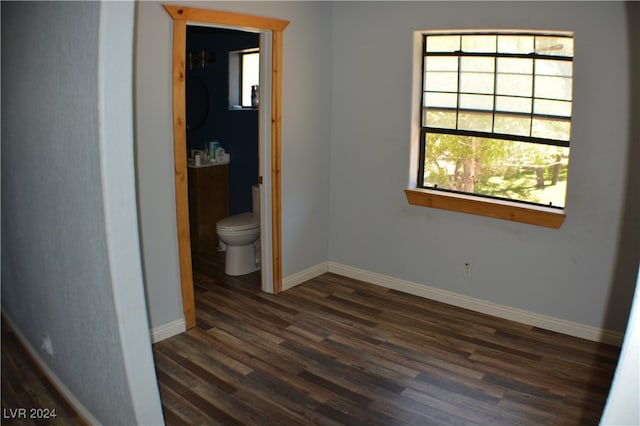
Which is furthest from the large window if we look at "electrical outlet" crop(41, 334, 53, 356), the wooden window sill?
"electrical outlet" crop(41, 334, 53, 356)

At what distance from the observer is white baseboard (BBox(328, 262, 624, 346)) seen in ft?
12.9

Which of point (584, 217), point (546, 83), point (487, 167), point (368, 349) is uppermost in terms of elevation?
point (546, 83)

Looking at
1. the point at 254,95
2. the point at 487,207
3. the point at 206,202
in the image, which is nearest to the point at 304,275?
the point at 206,202

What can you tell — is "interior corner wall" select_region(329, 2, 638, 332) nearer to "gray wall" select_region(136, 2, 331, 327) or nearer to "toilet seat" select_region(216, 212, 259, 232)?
"gray wall" select_region(136, 2, 331, 327)

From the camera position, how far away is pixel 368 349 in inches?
151

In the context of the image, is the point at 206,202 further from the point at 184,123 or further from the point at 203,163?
the point at 184,123

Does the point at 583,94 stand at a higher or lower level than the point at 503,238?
higher

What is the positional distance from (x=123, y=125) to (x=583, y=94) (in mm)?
3011

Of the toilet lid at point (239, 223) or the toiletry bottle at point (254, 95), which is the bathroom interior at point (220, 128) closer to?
the toiletry bottle at point (254, 95)

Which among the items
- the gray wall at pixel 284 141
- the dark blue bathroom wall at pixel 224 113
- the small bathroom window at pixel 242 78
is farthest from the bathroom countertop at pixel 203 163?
the gray wall at pixel 284 141

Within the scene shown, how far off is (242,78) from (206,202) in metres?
1.40

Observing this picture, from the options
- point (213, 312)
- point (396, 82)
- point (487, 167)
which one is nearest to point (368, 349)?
point (213, 312)

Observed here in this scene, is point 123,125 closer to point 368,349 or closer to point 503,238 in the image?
point 368,349

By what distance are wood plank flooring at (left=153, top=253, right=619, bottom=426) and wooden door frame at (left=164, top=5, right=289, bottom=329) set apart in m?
0.33
